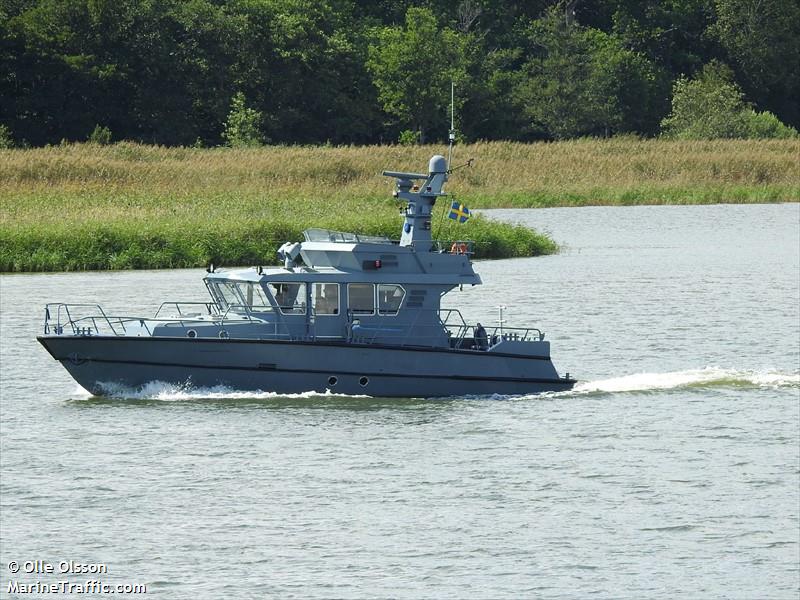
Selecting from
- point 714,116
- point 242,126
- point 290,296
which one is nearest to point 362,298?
point 290,296

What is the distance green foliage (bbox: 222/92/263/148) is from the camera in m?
90.1

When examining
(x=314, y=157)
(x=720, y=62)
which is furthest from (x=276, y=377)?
(x=720, y=62)

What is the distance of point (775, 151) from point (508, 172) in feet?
50.0

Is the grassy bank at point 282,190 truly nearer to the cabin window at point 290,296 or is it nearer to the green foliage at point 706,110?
the green foliage at point 706,110

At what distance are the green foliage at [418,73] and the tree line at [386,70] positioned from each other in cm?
11

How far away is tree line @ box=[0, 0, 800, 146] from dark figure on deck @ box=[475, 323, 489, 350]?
5402 cm

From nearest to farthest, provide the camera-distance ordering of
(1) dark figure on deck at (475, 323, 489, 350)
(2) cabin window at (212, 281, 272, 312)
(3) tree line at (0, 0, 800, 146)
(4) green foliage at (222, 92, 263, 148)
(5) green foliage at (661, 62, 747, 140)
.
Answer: (2) cabin window at (212, 281, 272, 312) → (1) dark figure on deck at (475, 323, 489, 350) → (4) green foliage at (222, 92, 263, 148) → (3) tree line at (0, 0, 800, 146) → (5) green foliage at (661, 62, 747, 140)

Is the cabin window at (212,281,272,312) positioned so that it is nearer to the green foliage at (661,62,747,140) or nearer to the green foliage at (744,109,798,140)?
the green foliage at (661,62,747,140)

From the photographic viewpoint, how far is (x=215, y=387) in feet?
107

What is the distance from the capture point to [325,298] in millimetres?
33062

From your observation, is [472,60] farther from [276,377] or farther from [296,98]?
[276,377]

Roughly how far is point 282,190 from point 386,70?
3468cm

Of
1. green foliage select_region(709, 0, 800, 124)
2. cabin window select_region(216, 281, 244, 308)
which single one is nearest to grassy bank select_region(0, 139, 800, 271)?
cabin window select_region(216, 281, 244, 308)

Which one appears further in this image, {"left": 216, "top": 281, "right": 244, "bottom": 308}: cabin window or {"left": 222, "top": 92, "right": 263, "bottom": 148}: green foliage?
→ {"left": 222, "top": 92, "right": 263, "bottom": 148}: green foliage
